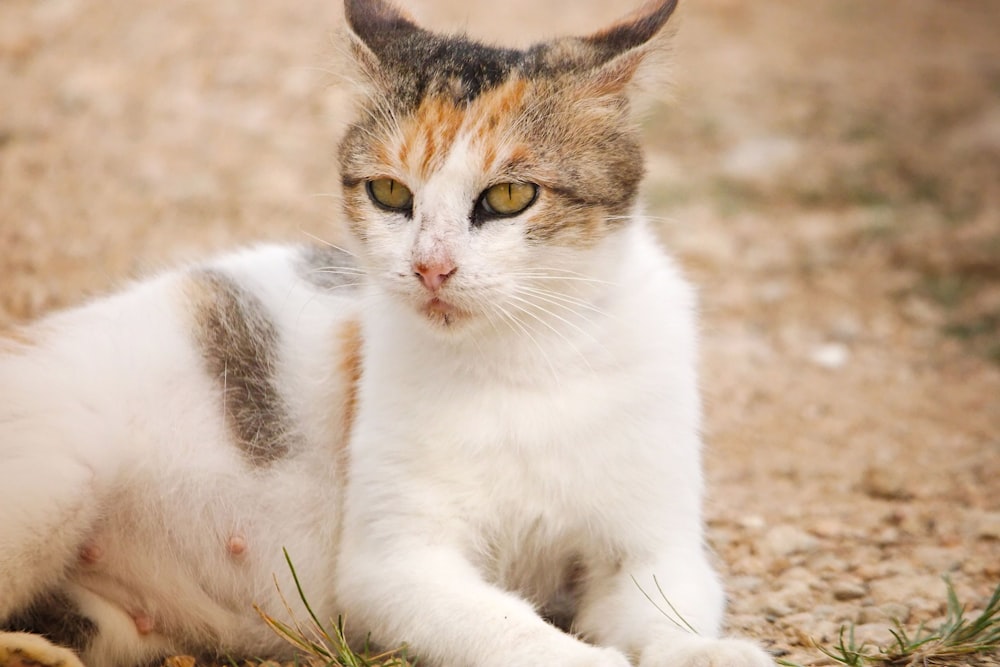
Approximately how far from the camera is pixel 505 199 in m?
2.37

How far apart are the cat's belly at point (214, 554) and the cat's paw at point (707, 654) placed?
3.04ft

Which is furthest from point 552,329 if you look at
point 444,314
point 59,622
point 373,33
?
point 59,622

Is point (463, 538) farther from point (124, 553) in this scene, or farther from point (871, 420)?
point (871, 420)

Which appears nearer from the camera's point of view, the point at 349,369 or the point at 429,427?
the point at 429,427

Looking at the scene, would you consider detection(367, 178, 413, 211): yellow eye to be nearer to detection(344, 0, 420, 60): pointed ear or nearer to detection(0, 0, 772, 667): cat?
detection(0, 0, 772, 667): cat

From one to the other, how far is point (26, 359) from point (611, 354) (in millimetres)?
1536

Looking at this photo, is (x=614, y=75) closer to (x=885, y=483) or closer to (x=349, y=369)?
(x=349, y=369)

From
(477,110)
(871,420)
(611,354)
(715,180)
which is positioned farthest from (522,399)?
(715,180)

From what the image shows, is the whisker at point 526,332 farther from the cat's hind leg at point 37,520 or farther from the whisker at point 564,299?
the cat's hind leg at point 37,520

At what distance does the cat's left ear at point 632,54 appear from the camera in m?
2.55

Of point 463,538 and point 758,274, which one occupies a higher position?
point 463,538

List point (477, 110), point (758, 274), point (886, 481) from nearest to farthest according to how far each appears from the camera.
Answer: point (477, 110) → point (886, 481) → point (758, 274)

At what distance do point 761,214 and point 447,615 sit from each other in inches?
201

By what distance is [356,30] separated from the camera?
274 centimetres
